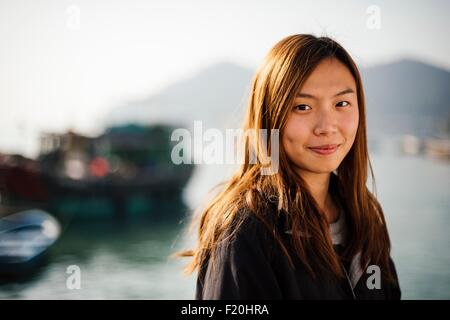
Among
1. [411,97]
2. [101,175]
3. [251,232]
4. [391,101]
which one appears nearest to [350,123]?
[251,232]

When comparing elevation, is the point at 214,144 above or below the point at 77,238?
above

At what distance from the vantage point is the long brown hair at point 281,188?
3.61ft

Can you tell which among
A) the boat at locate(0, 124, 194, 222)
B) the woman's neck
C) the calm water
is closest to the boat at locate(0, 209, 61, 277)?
the calm water

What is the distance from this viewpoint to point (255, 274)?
1035 millimetres

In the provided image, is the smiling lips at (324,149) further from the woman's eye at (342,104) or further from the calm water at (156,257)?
the calm water at (156,257)

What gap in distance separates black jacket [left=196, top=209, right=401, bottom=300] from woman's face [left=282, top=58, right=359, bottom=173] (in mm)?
214

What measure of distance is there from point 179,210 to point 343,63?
16347 millimetres

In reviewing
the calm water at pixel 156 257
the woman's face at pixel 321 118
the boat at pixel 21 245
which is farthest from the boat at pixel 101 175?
the woman's face at pixel 321 118

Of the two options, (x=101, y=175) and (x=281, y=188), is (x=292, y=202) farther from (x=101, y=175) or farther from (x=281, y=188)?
(x=101, y=175)

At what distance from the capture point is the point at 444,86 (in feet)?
107

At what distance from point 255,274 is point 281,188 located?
0.22 metres

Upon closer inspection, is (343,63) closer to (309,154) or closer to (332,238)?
(309,154)
